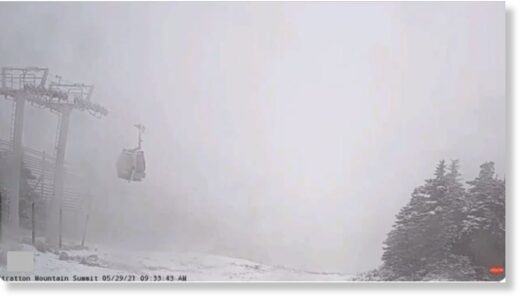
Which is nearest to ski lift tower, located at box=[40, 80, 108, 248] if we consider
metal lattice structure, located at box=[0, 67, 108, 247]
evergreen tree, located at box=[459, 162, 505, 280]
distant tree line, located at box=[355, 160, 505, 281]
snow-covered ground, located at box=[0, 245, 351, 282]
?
metal lattice structure, located at box=[0, 67, 108, 247]

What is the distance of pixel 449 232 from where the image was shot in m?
3.09

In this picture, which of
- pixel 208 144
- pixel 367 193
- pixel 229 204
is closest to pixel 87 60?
pixel 208 144

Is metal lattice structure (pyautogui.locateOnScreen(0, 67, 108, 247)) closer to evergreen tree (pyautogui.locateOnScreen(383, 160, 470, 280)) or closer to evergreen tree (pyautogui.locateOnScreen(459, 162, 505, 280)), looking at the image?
evergreen tree (pyautogui.locateOnScreen(383, 160, 470, 280))

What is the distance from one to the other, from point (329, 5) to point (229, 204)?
966 mm

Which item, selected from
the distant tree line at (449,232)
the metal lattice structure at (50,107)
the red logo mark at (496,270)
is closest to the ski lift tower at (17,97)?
the metal lattice structure at (50,107)

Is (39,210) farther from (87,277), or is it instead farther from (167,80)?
(167,80)

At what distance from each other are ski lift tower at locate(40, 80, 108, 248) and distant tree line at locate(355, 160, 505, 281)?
1325mm

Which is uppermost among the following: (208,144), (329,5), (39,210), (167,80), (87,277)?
(329,5)

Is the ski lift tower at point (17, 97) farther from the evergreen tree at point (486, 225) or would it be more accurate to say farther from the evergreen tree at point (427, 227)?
the evergreen tree at point (486, 225)

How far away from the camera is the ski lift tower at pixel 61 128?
317 centimetres

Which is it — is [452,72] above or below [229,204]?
above

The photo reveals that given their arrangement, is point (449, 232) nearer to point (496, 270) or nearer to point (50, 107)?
point (496, 270)

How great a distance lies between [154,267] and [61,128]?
73 centimetres

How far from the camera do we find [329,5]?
10.4ft
